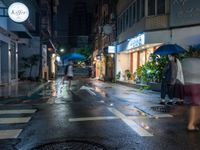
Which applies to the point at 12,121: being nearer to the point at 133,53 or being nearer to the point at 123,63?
the point at 133,53

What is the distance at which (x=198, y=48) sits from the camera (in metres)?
18.2

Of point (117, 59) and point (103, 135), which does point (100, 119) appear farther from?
point (117, 59)

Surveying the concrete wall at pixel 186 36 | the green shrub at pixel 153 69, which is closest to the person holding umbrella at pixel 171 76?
the green shrub at pixel 153 69

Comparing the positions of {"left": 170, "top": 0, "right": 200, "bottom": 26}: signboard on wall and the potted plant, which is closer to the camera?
the potted plant

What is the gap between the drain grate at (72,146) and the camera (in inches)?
251

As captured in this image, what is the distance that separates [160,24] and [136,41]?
3.83 meters

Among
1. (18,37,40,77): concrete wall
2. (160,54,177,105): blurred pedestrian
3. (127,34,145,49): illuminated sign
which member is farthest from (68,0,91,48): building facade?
(160,54,177,105): blurred pedestrian

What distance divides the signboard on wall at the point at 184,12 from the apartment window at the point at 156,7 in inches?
48.4

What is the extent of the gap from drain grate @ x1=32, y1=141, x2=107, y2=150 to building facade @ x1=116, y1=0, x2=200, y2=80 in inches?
653

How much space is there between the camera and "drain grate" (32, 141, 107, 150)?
6.37m

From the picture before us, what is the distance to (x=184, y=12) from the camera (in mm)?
22422

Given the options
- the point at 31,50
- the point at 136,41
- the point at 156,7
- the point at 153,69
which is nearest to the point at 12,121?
the point at 153,69

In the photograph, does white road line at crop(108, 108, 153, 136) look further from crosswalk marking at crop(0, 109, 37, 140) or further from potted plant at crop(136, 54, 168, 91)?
potted plant at crop(136, 54, 168, 91)

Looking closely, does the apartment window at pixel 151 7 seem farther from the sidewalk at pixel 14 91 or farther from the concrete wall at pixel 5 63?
the concrete wall at pixel 5 63
